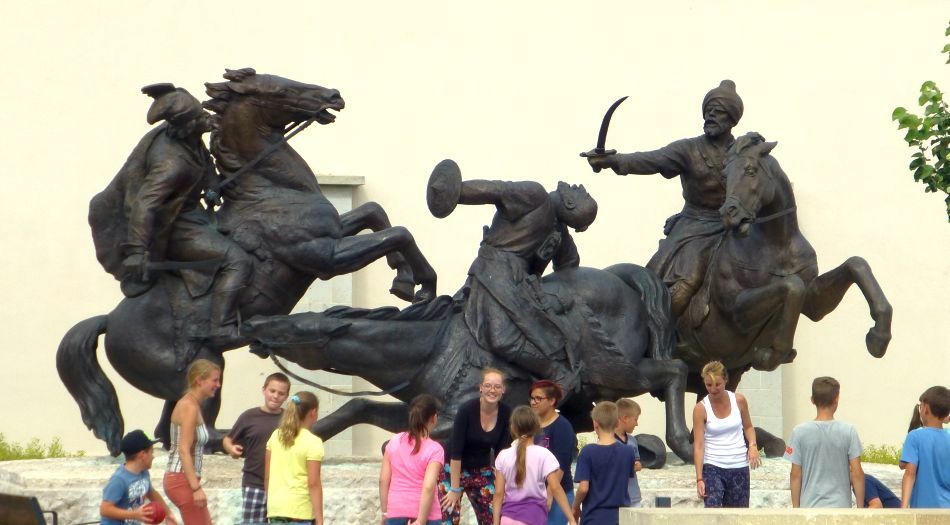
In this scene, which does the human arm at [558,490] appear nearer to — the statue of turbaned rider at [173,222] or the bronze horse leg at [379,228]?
the statue of turbaned rider at [173,222]

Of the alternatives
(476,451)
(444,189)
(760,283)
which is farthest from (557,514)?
(760,283)

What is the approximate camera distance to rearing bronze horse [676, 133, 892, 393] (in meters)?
10.8

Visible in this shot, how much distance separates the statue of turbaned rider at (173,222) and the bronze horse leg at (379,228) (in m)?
0.89

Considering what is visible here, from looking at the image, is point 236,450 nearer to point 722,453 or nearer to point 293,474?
point 293,474

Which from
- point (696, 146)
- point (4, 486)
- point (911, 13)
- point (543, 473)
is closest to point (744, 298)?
point (696, 146)

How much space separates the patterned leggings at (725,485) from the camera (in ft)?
28.3

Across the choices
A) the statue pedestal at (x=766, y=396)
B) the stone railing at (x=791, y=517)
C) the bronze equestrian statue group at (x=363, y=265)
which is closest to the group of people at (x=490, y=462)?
the stone railing at (x=791, y=517)

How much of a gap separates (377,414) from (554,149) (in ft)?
21.0

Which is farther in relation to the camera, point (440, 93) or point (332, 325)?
point (440, 93)

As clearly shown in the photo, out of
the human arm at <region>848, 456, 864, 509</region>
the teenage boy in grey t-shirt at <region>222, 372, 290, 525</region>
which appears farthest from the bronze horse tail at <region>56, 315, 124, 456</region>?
the human arm at <region>848, 456, 864, 509</region>

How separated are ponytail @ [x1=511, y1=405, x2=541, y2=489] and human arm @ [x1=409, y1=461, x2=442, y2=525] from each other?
1.16 feet

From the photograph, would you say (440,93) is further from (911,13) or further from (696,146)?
(696,146)

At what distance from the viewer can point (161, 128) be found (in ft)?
35.1

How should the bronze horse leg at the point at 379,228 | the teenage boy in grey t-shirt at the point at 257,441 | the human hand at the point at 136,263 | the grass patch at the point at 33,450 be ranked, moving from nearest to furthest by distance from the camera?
the teenage boy in grey t-shirt at the point at 257,441 < the human hand at the point at 136,263 < the bronze horse leg at the point at 379,228 < the grass patch at the point at 33,450
